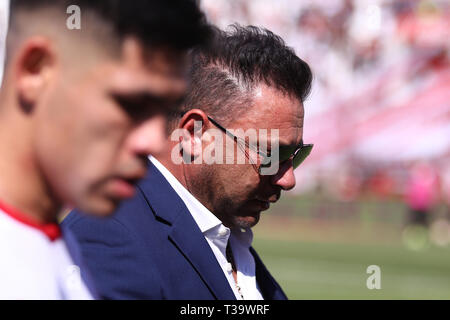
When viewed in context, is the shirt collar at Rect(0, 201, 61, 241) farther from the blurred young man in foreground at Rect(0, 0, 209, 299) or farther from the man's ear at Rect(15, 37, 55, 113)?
the man's ear at Rect(15, 37, 55, 113)

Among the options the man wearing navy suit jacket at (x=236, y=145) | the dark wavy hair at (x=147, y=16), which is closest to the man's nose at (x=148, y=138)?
the dark wavy hair at (x=147, y=16)

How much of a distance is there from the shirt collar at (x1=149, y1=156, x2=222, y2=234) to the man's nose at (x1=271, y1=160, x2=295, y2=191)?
0.93ft

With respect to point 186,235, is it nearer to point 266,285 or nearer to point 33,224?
point 266,285

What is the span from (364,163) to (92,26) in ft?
48.4

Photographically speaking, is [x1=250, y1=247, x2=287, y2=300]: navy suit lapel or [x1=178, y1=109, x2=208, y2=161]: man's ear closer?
[x1=178, y1=109, x2=208, y2=161]: man's ear

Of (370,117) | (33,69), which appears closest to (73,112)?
(33,69)

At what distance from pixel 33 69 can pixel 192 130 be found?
1.36 m

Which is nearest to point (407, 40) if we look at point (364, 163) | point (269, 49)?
point (364, 163)

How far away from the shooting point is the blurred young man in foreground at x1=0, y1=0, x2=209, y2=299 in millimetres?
1139

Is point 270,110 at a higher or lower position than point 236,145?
higher

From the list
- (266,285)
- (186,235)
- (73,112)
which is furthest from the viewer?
(266,285)

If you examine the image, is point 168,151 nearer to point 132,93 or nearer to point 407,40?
point 132,93

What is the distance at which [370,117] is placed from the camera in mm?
15547

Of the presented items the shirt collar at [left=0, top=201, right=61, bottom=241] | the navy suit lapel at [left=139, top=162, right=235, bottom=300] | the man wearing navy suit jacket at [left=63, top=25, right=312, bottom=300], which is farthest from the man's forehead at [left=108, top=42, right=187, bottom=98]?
the man wearing navy suit jacket at [left=63, top=25, right=312, bottom=300]
